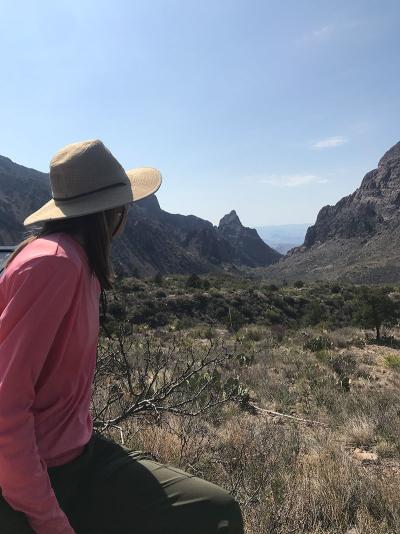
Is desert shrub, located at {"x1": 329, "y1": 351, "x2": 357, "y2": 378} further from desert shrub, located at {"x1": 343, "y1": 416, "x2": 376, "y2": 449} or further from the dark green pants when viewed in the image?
the dark green pants

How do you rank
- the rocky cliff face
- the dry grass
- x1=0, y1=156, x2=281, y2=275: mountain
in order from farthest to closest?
the rocky cliff face → x1=0, y1=156, x2=281, y2=275: mountain → the dry grass

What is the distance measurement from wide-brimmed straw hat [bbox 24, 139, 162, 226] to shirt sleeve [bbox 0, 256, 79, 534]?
0.97 feet

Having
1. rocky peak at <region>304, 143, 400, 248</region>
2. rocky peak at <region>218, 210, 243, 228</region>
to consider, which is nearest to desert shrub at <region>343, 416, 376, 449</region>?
rocky peak at <region>304, 143, 400, 248</region>

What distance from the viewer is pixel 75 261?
147cm

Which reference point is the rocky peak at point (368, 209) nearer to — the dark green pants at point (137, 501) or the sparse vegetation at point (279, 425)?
the sparse vegetation at point (279, 425)

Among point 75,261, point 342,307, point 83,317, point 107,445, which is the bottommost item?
point 342,307

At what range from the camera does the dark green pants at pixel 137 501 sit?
1.64 metres

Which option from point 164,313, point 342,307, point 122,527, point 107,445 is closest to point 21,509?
point 122,527

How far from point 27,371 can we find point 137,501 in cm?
66

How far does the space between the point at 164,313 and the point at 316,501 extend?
1818 centimetres

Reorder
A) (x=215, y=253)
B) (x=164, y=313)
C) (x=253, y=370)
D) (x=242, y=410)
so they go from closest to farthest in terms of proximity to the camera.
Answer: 1. (x=242, y=410)
2. (x=253, y=370)
3. (x=164, y=313)
4. (x=215, y=253)

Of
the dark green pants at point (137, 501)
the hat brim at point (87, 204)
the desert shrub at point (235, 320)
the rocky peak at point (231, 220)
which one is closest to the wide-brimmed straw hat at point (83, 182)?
the hat brim at point (87, 204)

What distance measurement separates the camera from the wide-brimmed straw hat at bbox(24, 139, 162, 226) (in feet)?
5.43

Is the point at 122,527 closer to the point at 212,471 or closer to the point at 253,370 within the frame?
the point at 212,471
